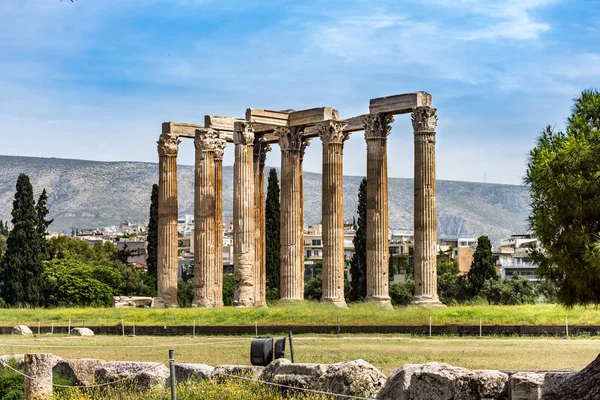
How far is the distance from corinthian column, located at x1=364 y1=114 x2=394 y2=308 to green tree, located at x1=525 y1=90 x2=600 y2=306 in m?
31.9

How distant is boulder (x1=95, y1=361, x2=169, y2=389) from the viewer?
70.8 feet

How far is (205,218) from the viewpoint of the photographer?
57812 millimetres

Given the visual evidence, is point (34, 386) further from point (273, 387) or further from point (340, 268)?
point (340, 268)

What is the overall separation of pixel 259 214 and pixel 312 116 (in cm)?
748

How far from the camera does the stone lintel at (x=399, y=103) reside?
50094 millimetres

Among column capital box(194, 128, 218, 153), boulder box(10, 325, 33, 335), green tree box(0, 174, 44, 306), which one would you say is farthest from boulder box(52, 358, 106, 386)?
green tree box(0, 174, 44, 306)

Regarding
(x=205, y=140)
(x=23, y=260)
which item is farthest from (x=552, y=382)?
(x=23, y=260)

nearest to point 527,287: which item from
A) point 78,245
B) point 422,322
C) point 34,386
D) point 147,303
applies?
point 147,303

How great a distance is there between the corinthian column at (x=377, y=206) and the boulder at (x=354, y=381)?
3314cm

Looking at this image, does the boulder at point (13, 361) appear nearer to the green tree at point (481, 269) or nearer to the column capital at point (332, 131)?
the column capital at point (332, 131)

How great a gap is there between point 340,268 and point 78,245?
7804 centimetres

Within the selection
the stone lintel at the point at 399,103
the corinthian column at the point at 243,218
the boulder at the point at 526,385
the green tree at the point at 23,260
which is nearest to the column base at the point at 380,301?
the corinthian column at the point at 243,218

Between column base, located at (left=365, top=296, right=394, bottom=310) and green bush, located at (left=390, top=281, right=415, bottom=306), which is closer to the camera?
column base, located at (left=365, top=296, right=394, bottom=310)

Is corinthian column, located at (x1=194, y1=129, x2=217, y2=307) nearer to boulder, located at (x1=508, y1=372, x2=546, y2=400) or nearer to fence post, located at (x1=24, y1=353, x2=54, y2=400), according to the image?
fence post, located at (x1=24, y1=353, x2=54, y2=400)
